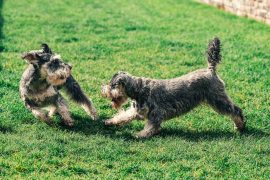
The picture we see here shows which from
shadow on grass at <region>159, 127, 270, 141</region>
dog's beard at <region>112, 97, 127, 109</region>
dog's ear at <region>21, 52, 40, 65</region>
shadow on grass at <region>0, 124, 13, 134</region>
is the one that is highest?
dog's ear at <region>21, 52, 40, 65</region>

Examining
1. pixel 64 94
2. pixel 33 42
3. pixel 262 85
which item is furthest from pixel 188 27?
pixel 64 94

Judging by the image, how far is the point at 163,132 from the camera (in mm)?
7633

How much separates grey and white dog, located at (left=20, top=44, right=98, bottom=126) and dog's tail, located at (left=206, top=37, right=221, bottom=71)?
1974mm

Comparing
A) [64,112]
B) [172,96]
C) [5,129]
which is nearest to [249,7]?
[172,96]

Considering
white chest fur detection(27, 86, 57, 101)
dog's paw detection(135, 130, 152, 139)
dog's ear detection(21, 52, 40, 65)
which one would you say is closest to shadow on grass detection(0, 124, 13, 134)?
white chest fur detection(27, 86, 57, 101)

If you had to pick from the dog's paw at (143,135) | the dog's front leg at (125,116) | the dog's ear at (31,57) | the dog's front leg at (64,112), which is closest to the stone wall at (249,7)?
the dog's front leg at (125,116)

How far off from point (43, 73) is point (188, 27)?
7.30m

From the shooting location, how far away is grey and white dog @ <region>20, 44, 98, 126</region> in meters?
7.64

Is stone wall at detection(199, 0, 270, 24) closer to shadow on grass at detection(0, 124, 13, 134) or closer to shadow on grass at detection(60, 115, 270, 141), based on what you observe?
shadow on grass at detection(60, 115, 270, 141)

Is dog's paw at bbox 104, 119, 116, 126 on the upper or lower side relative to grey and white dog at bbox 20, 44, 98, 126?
lower

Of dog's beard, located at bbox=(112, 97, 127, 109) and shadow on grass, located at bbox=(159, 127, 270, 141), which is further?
dog's beard, located at bbox=(112, 97, 127, 109)

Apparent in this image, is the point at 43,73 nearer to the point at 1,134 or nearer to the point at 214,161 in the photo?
the point at 1,134

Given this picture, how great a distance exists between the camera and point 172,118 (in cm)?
783

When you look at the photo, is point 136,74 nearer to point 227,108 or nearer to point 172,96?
point 172,96
